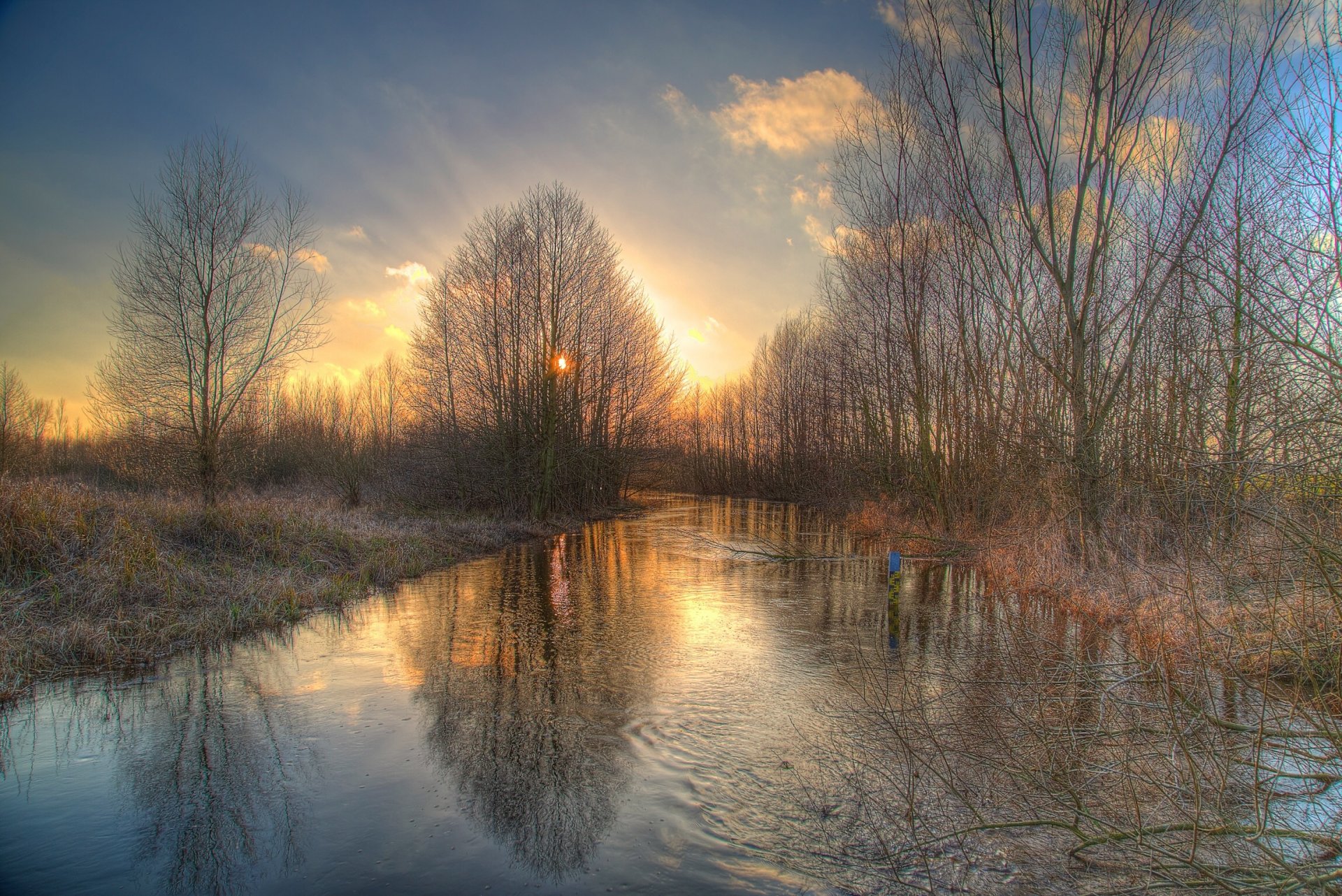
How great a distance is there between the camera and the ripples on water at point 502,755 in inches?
156

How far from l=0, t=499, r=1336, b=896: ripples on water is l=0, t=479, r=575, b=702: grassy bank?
0.77 metres

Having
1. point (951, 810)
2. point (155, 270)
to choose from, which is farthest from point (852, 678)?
point (155, 270)

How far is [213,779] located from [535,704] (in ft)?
8.85

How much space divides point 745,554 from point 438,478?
1341 cm

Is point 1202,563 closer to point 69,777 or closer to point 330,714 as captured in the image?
point 330,714

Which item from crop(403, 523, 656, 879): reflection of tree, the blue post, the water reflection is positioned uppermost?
the blue post

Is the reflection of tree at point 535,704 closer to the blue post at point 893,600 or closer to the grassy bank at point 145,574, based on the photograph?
the grassy bank at point 145,574

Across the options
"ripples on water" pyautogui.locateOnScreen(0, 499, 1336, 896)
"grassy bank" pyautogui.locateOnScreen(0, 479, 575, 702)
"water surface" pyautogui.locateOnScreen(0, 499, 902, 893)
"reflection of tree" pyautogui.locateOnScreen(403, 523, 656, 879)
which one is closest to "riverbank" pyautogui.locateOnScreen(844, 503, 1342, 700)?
"ripples on water" pyautogui.locateOnScreen(0, 499, 1336, 896)

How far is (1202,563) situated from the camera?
852 cm

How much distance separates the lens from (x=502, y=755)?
546 cm

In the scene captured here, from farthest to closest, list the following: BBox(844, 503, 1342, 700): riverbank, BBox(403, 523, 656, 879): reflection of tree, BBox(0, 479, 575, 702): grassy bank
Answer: BBox(0, 479, 575, 702): grassy bank < BBox(403, 523, 656, 879): reflection of tree < BBox(844, 503, 1342, 700): riverbank

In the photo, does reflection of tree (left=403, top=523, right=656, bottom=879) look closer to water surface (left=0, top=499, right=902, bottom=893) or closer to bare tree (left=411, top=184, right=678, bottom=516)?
water surface (left=0, top=499, right=902, bottom=893)

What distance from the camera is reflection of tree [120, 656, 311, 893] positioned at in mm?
4004

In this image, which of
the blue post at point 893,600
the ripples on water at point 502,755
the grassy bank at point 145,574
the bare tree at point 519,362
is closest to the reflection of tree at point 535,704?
the ripples on water at point 502,755
